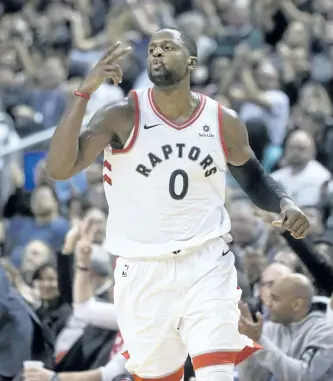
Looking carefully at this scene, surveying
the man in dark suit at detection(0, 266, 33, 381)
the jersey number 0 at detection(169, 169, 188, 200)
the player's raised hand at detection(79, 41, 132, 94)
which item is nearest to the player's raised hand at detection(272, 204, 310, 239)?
the jersey number 0 at detection(169, 169, 188, 200)

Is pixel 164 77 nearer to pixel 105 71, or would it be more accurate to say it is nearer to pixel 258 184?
pixel 105 71

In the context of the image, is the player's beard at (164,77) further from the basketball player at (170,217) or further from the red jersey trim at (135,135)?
the red jersey trim at (135,135)

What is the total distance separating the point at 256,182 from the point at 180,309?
31.7 inches

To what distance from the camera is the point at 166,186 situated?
18.3 ft

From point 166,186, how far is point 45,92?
8236 mm

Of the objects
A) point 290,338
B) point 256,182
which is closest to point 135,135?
point 256,182

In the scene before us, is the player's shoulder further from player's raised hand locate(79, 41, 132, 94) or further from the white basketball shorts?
the white basketball shorts

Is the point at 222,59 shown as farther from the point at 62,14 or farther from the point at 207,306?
the point at 207,306

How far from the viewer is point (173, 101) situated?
18.7 feet

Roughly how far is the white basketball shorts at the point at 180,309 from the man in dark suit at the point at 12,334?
53.9 inches

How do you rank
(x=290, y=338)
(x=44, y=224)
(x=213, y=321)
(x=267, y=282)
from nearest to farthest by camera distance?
(x=213, y=321)
(x=290, y=338)
(x=267, y=282)
(x=44, y=224)

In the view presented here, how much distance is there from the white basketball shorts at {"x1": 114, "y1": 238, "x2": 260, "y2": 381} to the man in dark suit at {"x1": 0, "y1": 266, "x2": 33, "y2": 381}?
1370mm

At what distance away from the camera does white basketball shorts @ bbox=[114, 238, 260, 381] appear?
5.50m

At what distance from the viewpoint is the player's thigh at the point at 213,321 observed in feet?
18.0
